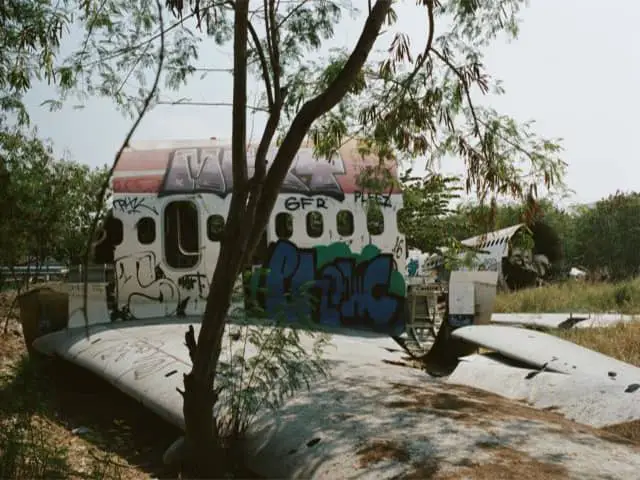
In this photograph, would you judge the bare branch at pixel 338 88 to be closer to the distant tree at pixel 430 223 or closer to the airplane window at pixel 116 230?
the airplane window at pixel 116 230

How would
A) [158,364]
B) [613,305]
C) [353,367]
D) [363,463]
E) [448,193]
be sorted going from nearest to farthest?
[363,463] < [353,367] < [158,364] < [613,305] < [448,193]

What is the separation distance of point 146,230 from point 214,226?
1.37 metres

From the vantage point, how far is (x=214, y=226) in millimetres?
13914

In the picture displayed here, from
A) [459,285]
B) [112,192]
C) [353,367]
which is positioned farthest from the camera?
[112,192]

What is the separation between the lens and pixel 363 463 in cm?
484

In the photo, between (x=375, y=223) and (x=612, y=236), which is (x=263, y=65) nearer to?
(x=375, y=223)

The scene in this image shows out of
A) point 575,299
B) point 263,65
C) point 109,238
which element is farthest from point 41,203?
point 575,299

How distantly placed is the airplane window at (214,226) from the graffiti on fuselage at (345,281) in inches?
43.0

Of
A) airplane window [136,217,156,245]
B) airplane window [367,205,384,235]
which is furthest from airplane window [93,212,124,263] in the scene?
airplane window [367,205,384,235]

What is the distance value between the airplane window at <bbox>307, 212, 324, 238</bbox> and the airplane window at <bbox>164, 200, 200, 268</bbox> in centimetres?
225

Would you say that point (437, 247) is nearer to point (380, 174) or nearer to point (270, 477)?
point (380, 174)

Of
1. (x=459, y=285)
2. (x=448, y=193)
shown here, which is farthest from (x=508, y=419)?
(x=448, y=193)

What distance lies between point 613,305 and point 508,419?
19521 millimetres

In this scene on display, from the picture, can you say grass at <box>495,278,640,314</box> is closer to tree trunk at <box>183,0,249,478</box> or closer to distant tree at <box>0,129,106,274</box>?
distant tree at <box>0,129,106,274</box>
